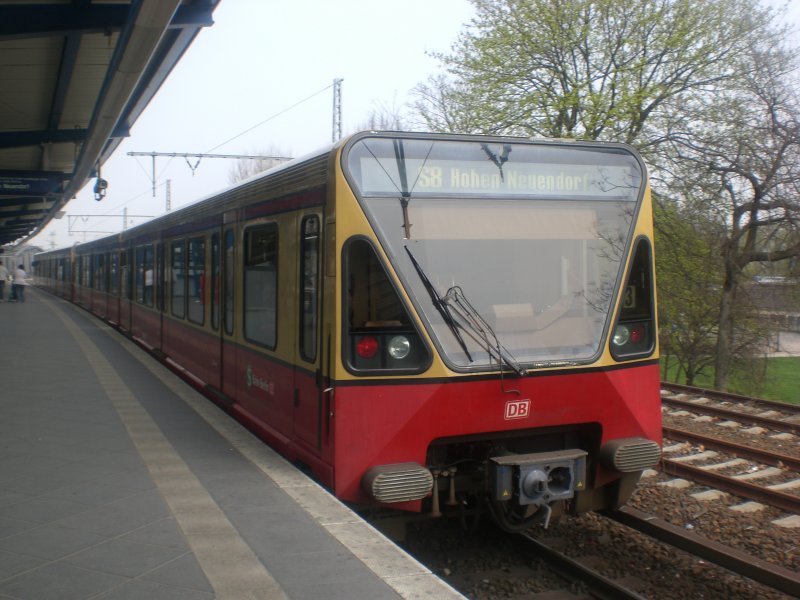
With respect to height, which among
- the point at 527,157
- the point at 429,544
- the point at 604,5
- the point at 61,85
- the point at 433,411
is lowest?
the point at 429,544

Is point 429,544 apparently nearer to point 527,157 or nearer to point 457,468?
point 457,468

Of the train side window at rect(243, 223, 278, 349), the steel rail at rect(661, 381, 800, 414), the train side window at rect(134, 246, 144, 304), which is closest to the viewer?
the train side window at rect(243, 223, 278, 349)

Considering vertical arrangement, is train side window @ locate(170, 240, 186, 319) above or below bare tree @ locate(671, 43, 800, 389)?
below

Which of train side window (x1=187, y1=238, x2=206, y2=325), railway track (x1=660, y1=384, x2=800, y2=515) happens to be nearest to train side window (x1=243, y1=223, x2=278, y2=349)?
train side window (x1=187, y1=238, x2=206, y2=325)

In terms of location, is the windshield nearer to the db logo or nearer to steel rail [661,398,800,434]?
the db logo

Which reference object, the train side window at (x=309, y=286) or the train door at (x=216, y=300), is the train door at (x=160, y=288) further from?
the train side window at (x=309, y=286)

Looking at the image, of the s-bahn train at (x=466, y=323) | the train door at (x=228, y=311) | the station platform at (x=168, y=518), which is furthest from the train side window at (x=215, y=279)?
the s-bahn train at (x=466, y=323)

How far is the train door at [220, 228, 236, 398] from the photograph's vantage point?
305 inches

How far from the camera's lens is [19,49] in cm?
1188

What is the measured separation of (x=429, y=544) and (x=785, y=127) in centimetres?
1539

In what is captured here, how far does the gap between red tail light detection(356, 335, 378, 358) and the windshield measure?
1.20 feet

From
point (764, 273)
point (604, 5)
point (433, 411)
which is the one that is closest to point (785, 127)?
point (764, 273)

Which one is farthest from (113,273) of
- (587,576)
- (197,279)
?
(587,576)

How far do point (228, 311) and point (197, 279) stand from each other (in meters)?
1.71
